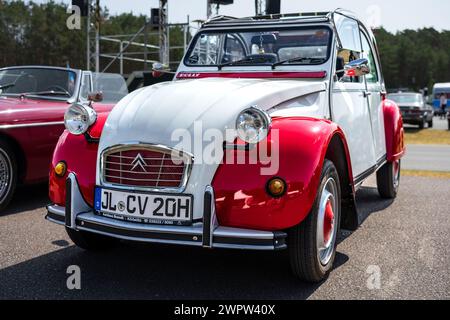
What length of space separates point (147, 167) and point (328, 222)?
4.31ft

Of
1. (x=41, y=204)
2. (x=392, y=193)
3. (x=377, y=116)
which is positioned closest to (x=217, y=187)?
(x=377, y=116)

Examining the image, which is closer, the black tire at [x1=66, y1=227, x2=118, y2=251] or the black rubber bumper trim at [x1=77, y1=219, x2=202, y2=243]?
the black rubber bumper trim at [x1=77, y1=219, x2=202, y2=243]

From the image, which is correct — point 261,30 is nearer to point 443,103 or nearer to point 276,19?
point 276,19

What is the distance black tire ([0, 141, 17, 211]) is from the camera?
5.41 meters

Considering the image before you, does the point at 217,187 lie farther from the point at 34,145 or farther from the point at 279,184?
the point at 34,145

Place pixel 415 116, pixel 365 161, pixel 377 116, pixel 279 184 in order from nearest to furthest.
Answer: pixel 279 184 → pixel 365 161 → pixel 377 116 → pixel 415 116

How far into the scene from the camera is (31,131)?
5.66 meters

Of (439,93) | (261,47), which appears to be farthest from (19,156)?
(439,93)

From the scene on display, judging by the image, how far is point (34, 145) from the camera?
5.70m

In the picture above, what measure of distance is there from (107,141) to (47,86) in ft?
11.9

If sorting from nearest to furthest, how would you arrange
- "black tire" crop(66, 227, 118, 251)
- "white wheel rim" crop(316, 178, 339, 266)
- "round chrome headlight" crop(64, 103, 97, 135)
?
"white wheel rim" crop(316, 178, 339, 266) → "round chrome headlight" crop(64, 103, 97, 135) → "black tire" crop(66, 227, 118, 251)

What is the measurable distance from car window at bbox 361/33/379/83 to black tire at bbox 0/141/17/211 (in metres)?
3.94

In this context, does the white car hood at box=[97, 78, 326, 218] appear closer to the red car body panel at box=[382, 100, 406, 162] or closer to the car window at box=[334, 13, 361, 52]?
the car window at box=[334, 13, 361, 52]

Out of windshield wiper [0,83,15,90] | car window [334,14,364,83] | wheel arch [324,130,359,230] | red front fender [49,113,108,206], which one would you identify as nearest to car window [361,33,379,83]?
car window [334,14,364,83]
